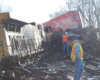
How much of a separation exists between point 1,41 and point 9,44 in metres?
0.74

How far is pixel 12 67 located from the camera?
5.85 m

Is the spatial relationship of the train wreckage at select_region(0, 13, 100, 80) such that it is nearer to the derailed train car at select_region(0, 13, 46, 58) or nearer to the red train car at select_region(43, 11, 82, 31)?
the derailed train car at select_region(0, 13, 46, 58)

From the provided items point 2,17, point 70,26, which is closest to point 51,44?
point 70,26

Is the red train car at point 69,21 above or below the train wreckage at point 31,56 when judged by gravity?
above

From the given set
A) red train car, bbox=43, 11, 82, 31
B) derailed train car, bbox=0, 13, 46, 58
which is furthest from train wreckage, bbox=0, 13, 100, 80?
red train car, bbox=43, 11, 82, 31

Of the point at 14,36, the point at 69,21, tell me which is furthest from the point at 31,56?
the point at 69,21

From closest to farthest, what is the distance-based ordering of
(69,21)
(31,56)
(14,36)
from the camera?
(14,36)
(31,56)
(69,21)

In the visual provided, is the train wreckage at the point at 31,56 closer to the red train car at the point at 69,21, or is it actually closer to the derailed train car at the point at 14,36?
the derailed train car at the point at 14,36

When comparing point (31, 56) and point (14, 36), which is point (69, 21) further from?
point (14, 36)

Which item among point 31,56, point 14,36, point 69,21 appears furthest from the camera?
point 69,21

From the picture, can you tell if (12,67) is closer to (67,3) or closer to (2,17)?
(2,17)

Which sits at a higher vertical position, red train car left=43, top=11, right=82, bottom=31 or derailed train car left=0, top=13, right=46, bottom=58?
red train car left=43, top=11, right=82, bottom=31

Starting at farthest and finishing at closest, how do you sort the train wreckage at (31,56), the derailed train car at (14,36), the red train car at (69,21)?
the red train car at (69,21), the derailed train car at (14,36), the train wreckage at (31,56)

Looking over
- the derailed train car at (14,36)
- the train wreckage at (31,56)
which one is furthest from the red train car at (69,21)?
the derailed train car at (14,36)
